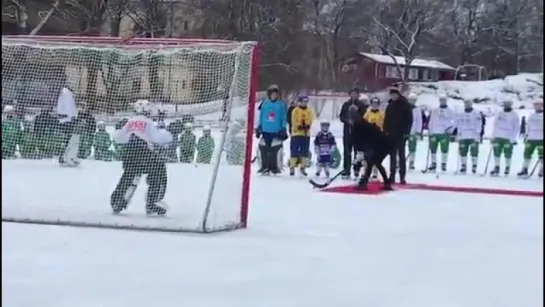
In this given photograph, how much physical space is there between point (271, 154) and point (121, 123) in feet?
10.4

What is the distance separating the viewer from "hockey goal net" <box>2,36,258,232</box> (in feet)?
21.5

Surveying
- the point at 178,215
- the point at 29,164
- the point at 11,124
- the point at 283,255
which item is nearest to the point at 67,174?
the point at 29,164

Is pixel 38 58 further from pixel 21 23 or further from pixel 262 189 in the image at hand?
pixel 21 23

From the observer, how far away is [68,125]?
30.8 ft

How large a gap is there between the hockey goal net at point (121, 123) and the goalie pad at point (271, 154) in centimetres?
80

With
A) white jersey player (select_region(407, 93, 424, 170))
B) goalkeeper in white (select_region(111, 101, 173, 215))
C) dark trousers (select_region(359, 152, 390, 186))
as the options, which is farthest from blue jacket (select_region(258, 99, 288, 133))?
goalkeeper in white (select_region(111, 101, 173, 215))

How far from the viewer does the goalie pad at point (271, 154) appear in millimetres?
10779

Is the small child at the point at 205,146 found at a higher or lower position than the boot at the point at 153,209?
higher

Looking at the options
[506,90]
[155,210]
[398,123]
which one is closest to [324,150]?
[398,123]

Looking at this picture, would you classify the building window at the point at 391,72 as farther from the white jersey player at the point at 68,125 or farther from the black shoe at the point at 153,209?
the black shoe at the point at 153,209

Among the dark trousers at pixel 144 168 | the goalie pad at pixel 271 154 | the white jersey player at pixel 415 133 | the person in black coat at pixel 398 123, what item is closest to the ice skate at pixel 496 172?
the white jersey player at pixel 415 133

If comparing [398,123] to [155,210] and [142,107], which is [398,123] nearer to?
[142,107]

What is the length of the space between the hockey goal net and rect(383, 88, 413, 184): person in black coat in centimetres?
201

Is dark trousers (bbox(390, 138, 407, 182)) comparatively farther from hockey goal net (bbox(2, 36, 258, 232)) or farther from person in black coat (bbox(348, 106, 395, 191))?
hockey goal net (bbox(2, 36, 258, 232))
